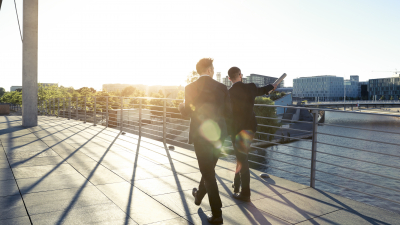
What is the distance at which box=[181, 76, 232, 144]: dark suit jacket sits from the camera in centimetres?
276

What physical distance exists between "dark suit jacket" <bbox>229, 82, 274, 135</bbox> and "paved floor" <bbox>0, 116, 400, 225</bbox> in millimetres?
907

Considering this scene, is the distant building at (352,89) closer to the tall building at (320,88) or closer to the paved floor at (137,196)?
the tall building at (320,88)

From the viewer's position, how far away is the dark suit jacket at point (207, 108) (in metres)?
2.76

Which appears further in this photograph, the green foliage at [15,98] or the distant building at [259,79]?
the distant building at [259,79]

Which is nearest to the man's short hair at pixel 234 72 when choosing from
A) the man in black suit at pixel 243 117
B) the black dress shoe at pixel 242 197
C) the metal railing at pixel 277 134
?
the man in black suit at pixel 243 117

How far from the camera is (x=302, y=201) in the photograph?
3484mm

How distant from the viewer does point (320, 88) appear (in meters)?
150

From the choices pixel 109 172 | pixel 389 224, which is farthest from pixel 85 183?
pixel 389 224

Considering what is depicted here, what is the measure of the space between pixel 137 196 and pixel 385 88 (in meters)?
166

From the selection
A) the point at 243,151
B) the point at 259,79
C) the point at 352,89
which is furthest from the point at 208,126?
the point at 352,89

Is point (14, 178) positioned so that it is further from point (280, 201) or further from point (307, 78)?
point (307, 78)

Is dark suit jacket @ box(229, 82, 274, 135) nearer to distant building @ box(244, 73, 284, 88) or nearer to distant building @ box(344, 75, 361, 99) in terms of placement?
distant building @ box(244, 73, 284, 88)

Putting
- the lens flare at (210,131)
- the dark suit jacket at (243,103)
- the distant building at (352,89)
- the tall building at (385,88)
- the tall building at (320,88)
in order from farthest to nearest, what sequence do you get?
1. the distant building at (352,89)
2. the tall building at (320,88)
3. the tall building at (385,88)
4. the dark suit jacket at (243,103)
5. the lens flare at (210,131)

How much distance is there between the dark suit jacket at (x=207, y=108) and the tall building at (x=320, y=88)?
5987 inches
